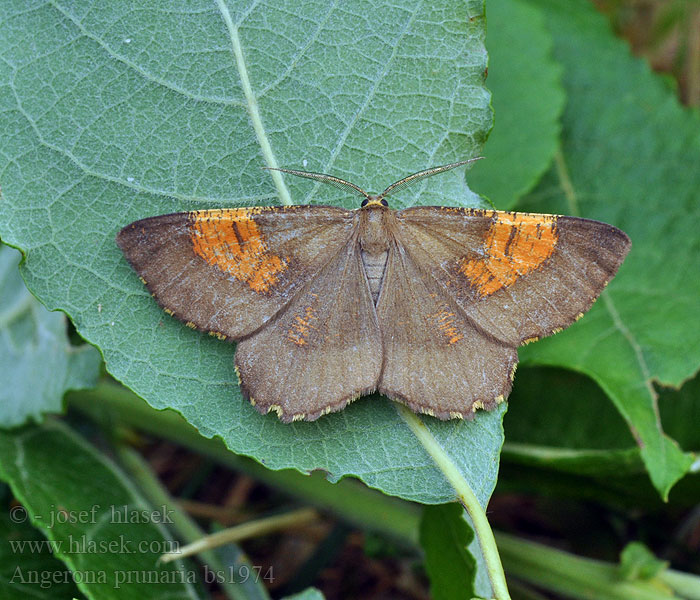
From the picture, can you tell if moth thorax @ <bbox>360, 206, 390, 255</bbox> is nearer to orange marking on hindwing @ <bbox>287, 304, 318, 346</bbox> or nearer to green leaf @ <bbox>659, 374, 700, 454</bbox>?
orange marking on hindwing @ <bbox>287, 304, 318, 346</bbox>

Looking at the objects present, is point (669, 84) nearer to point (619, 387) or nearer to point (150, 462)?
point (619, 387)

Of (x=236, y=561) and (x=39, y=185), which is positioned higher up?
(x=39, y=185)

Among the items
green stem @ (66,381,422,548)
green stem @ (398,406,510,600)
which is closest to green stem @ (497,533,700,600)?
green stem @ (66,381,422,548)

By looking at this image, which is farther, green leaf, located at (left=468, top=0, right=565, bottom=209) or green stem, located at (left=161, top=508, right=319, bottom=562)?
green leaf, located at (left=468, top=0, right=565, bottom=209)

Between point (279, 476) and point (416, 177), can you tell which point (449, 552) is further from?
point (416, 177)

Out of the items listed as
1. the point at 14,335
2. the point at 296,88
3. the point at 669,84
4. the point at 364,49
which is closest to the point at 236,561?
the point at 14,335

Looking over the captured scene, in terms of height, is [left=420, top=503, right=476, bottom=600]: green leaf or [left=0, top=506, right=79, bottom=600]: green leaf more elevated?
[left=420, top=503, right=476, bottom=600]: green leaf

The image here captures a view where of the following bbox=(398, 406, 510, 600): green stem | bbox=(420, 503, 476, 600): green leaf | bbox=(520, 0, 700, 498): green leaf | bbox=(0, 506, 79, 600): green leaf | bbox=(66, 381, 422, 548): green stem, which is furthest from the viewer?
bbox=(66, 381, 422, 548): green stem

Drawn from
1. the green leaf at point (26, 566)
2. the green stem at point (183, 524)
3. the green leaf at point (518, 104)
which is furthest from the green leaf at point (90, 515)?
the green leaf at point (518, 104)
